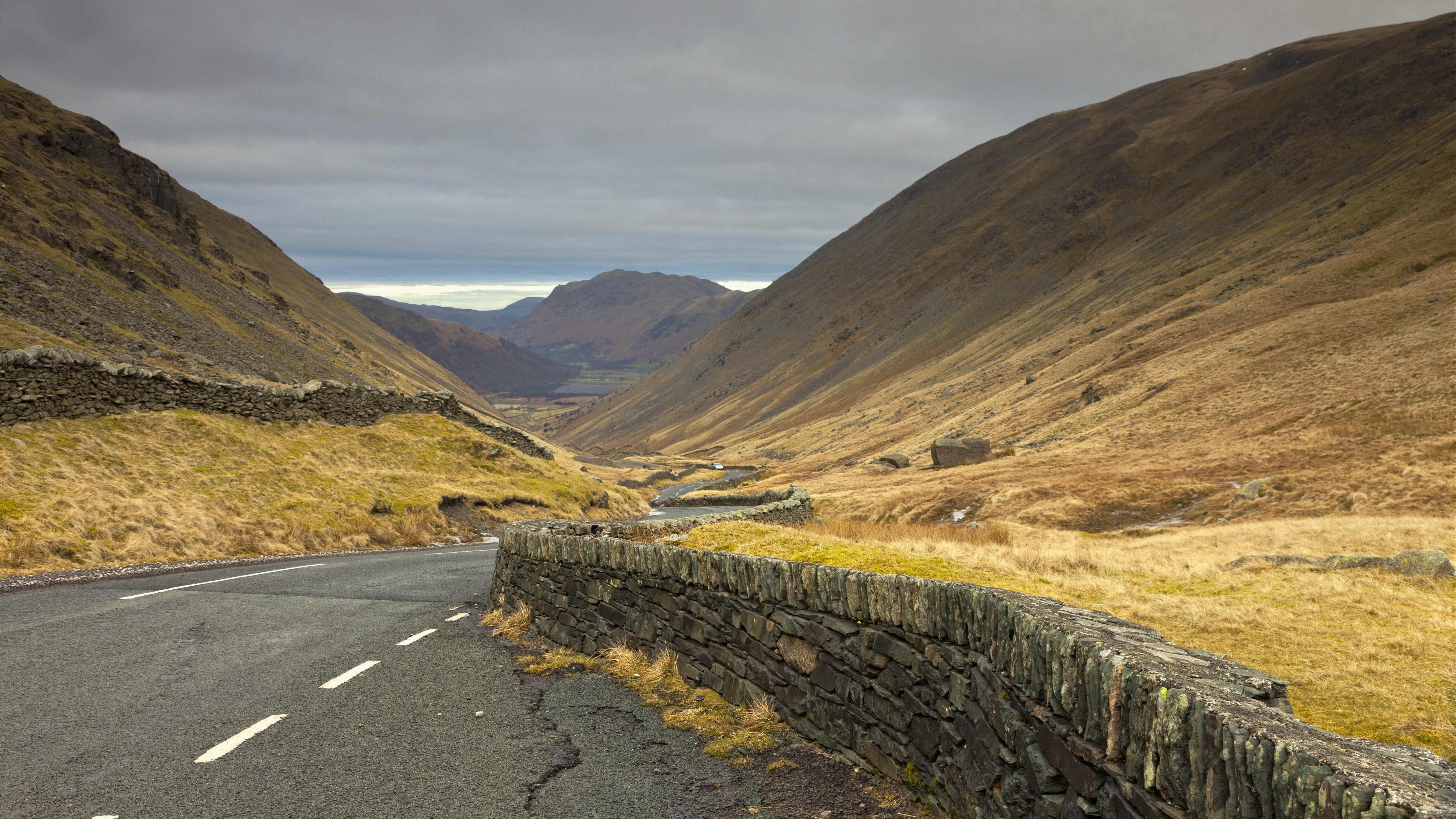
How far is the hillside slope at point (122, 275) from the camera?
51500mm

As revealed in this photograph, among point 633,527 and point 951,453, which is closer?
point 633,527

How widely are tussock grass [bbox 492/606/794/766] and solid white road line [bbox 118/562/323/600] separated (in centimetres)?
799

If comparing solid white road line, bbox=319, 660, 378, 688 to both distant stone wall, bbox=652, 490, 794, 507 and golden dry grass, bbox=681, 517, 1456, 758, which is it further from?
distant stone wall, bbox=652, 490, 794, 507

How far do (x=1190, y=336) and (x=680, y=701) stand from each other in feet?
218

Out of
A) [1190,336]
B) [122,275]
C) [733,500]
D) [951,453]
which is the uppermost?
[122,275]

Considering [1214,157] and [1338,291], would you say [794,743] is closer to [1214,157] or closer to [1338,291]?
[1338,291]

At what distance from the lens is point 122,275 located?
72938 millimetres

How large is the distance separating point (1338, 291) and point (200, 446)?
70069 millimetres

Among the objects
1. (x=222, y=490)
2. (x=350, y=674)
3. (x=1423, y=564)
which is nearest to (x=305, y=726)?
(x=350, y=674)

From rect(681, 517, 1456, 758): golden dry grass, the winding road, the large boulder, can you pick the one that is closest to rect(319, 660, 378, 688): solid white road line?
rect(681, 517, 1456, 758): golden dry grass

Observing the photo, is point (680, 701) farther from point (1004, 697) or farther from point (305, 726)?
point (1004, 697)

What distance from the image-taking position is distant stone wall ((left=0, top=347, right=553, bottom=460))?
2297 cm

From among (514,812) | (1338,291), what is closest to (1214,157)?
(1338,291)

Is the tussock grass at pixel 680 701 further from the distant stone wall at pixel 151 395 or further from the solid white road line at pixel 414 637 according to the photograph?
the distant stone wall at pixel 151 395
